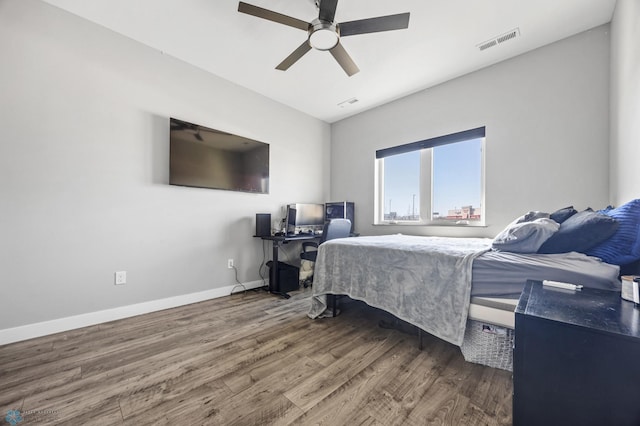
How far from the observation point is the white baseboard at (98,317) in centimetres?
191

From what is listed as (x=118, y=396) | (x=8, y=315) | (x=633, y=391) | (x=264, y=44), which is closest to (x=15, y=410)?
(x=118, y=396)

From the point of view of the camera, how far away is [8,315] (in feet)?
6.17

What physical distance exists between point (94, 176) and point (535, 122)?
440cm

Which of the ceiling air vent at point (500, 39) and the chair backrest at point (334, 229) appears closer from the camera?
the ceiling air vent at point (500, 39)

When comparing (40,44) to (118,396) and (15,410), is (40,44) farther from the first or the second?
(118,396)

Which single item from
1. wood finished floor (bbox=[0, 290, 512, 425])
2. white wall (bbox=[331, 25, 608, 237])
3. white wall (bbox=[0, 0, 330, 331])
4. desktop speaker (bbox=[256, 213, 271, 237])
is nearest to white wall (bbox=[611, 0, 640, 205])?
white wall (bbox=[331, 25, 608, 237])

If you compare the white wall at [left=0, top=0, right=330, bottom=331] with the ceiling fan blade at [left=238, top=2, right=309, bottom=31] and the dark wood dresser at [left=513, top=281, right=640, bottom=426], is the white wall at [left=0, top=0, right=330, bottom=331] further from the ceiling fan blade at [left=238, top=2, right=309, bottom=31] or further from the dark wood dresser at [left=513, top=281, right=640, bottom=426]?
the dark wood dresser at [left=513, top=281, right=640, bottom=426]

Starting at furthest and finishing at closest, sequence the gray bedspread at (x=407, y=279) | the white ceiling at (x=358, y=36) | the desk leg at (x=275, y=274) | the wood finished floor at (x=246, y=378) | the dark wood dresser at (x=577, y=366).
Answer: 1. the desk leg at (x=275, y=274)
2. the white ceiling at (x=358, y=36)
3. the gray bedspread at (x=407, y=279)
4. the wood finished floor at (x=246, y=378)
5. the dark wood dresser at (x=577, y=366)

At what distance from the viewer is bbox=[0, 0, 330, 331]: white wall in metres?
1.93

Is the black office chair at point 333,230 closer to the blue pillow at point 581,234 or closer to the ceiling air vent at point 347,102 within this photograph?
the blue pillow at point 581,234

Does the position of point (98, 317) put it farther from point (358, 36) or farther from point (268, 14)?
point (358, 36)

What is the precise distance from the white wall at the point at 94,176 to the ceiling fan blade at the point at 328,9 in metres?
1.78

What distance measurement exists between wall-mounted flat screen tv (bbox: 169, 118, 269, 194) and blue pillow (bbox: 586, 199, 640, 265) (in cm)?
326

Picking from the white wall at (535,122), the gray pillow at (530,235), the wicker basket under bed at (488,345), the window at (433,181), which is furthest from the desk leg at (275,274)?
the gray pillow at (530,235)
